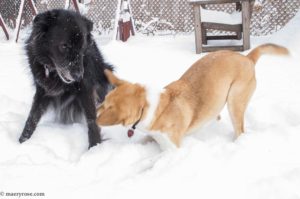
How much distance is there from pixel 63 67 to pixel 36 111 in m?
0.56

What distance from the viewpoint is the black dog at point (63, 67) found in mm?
2641

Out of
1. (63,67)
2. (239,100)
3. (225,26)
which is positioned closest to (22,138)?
(63,67)

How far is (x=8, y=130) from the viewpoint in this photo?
2.91 meters

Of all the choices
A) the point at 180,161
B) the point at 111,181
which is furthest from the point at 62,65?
the point at 180,161

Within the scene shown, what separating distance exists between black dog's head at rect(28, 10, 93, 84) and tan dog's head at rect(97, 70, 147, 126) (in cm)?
57

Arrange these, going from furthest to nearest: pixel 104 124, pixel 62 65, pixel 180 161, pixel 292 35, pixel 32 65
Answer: pixel 292 35 < pixel 32 65 < pixel 62 65 < pixel 180 161 < pixel 104 124

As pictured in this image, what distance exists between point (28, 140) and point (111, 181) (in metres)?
0.99

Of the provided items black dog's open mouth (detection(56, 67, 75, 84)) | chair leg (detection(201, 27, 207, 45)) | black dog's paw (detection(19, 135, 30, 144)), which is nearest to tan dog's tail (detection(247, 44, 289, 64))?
black dog's open mouth (detection(56, 67, 75, 84))

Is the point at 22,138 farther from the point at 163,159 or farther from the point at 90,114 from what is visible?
the point at 163,159

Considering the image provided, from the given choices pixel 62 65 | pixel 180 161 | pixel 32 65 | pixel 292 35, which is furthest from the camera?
pixel 292 35

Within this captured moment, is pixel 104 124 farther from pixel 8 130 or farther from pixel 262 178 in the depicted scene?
pixel 8 130

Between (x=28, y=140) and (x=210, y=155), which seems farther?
(x=28, y=140)

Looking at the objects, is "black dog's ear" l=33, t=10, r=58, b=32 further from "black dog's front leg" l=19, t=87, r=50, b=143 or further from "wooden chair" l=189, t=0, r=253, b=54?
"wooden chair" l=189, t=0, r=253, b=54

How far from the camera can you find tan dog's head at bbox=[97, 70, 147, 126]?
212 centimetres
